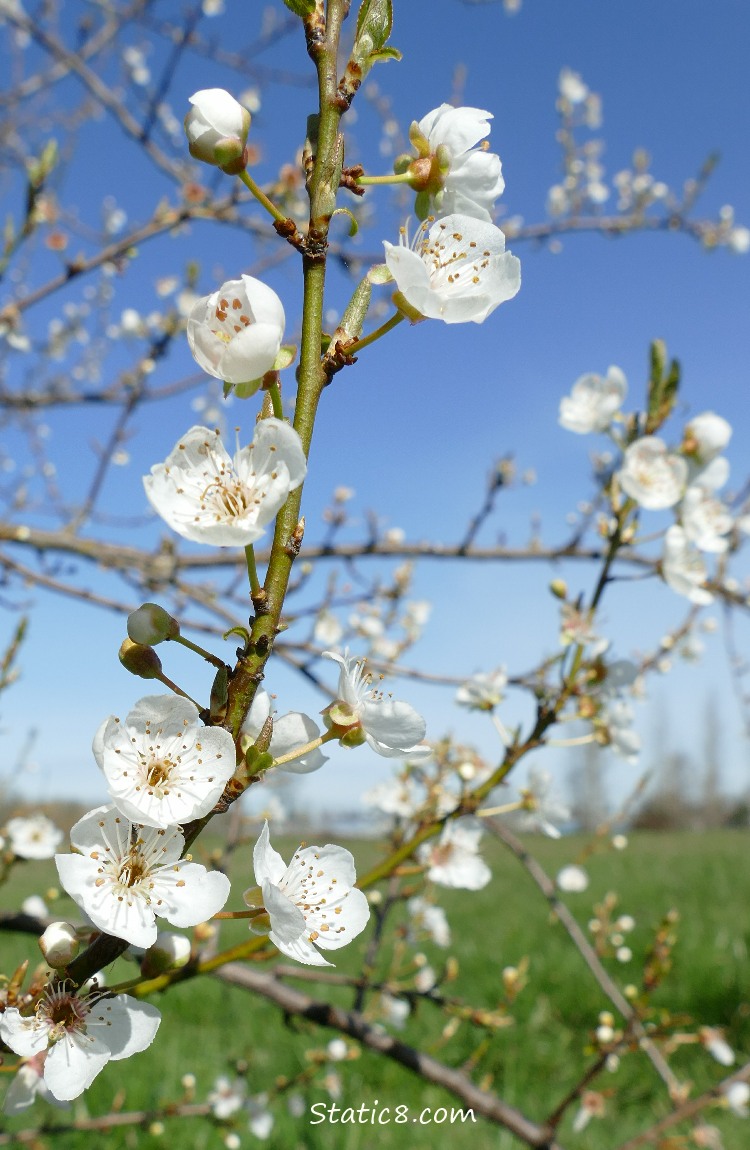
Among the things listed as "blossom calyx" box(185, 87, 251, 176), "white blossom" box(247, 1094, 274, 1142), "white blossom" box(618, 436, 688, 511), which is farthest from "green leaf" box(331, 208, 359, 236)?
"white blossom" box(247, 1094, 274, 1142)

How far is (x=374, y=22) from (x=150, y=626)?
591 mm

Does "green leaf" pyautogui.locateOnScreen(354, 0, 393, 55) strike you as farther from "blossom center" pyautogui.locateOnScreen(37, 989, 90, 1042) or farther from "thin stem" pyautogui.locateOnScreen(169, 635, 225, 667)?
"blossom center" pyautogui.locateOnScreen(37, 989, 90, 1042)

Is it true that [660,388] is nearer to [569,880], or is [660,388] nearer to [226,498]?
[226,498]

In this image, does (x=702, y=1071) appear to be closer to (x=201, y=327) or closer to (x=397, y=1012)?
(x=397, y=1012)

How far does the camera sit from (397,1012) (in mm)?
2719

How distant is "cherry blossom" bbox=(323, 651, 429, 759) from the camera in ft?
2.53

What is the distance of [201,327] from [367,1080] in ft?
11.8

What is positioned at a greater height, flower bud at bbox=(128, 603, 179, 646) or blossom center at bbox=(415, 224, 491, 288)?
blossom center at bbox=(415, 224, 491, 288)

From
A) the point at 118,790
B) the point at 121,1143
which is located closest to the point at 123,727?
the point at 118,790

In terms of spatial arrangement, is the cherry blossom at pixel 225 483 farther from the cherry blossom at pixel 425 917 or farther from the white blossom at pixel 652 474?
the cherry blossom at pixel 425 917

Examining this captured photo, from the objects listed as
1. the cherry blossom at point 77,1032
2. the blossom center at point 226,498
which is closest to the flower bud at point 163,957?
the cherry blossom at point 77,1032

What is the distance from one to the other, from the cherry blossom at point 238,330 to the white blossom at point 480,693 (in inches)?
48.3

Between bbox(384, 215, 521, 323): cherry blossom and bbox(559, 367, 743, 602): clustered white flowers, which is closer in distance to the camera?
bbox(384, 215, 521, 323): cherry blossom

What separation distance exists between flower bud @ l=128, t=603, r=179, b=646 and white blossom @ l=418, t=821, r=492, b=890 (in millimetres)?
1188
